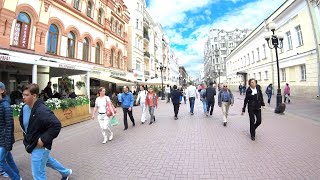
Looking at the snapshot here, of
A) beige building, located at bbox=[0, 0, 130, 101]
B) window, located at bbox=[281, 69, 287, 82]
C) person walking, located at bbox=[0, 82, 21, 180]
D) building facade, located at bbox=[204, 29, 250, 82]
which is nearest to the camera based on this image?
person walking, located at bbox=[0, 82, 21, 180]

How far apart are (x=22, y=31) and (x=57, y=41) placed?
3.25 meters

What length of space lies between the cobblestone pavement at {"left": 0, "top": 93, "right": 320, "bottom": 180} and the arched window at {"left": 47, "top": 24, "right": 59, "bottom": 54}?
33.6 ft

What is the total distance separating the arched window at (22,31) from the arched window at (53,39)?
199cm

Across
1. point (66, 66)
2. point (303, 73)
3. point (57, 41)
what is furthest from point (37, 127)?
point (303, 73)

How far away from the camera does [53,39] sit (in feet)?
53.2

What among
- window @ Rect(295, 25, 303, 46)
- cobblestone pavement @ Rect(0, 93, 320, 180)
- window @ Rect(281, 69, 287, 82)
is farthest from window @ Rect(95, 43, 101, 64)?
window @ Rect(281, 69, 287, 82)

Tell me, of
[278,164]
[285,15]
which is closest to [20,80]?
[278,164]

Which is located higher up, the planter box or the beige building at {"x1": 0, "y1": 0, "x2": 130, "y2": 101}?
the beige building at {"x1": 0, "y1": 0, "x2": 130, "y2": 101}

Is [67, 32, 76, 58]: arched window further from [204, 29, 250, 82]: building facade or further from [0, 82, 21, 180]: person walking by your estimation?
[204, 29, 250, 82]: building facade

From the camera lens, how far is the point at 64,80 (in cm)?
1524

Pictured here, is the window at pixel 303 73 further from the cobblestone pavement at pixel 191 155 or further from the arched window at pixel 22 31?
the arched window at pixel 22 31

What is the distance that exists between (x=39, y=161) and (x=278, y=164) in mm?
4404

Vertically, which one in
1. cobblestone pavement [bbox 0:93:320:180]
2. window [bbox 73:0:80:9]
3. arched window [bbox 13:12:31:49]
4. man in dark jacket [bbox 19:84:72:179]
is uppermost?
window [bbox 73:0:80:9]

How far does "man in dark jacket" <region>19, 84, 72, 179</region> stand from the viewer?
306cm
